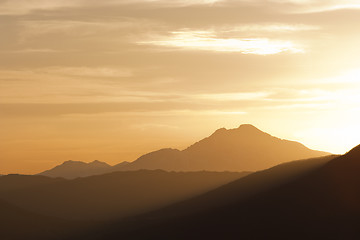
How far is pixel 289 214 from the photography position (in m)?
141

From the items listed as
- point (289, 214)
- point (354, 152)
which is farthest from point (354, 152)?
point (289, 214)

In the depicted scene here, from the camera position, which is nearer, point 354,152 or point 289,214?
point 289,214

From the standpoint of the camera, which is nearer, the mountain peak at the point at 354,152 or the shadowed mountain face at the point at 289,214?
the shadowed mountain face at the point at 289,214

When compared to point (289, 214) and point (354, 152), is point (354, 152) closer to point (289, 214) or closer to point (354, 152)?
point (354, 152)

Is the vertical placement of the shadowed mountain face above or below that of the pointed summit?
below

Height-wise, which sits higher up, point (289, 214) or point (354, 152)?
point (354, 152)

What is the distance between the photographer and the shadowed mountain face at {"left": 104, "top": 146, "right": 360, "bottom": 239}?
13250 centimetres

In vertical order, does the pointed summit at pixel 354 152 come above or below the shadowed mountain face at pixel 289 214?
above

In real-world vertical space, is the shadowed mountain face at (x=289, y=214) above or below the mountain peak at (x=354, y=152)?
below

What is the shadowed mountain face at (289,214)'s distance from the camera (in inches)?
5217

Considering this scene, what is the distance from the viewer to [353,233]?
419ft

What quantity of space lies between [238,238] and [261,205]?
66.4 feet

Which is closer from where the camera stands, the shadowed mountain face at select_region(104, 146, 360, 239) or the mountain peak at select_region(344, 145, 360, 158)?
the shadowed mountain face at select_region(104, 146, 360, 239)

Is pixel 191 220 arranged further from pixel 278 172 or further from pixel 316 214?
pixel 278 172
